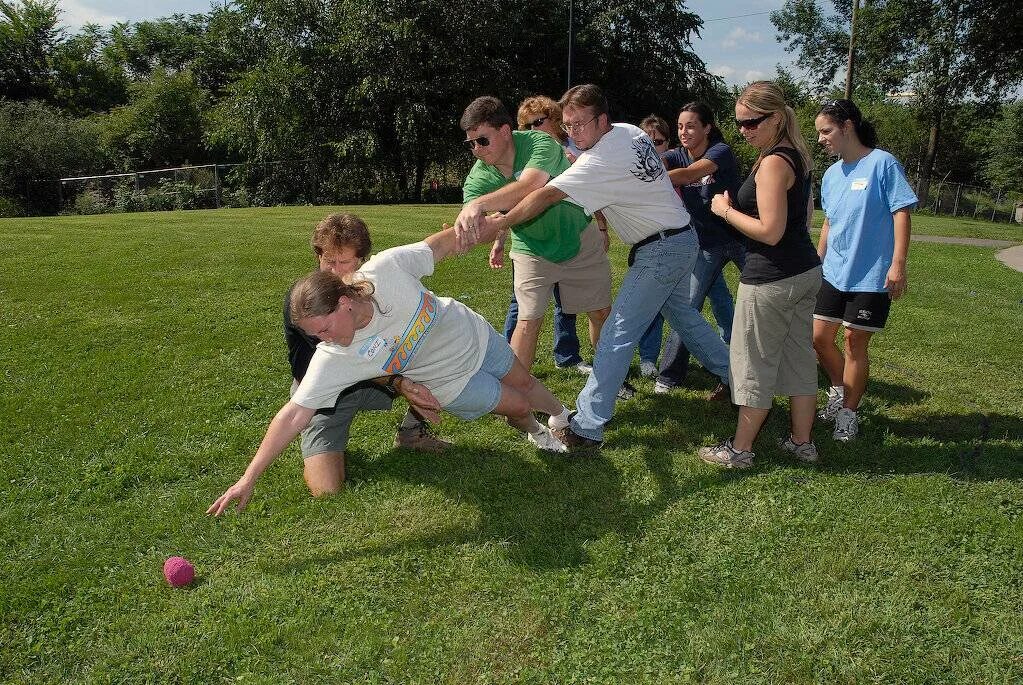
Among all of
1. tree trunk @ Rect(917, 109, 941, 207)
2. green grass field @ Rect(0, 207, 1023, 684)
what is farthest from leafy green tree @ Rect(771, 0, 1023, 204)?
green grass field @ Rect(0, 207, 1023, 684)

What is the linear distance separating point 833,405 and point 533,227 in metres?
2.33

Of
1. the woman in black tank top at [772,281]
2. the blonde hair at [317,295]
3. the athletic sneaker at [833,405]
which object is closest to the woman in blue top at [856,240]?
the athletic sneaker at [833,405]

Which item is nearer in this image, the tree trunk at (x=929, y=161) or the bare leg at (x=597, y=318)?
the bare leg at (x=597, y=318)

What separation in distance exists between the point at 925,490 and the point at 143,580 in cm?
394

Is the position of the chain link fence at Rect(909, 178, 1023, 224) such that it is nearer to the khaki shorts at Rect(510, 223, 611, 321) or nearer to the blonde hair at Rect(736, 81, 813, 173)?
the khaki shorts at Rect(510, 223, 611, 321)

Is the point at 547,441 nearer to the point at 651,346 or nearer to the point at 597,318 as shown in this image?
the point at 597,318

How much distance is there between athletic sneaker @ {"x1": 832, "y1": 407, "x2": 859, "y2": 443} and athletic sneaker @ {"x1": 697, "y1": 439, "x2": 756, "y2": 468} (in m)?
0.75

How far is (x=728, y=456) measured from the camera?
4.34 metres

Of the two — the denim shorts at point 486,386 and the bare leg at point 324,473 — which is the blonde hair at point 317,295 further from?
the bare leg at point 324,473

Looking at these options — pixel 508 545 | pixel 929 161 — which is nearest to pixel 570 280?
pixel 508 545

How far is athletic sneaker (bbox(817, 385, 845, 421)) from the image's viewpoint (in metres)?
4.99

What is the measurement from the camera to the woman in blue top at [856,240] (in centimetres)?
440

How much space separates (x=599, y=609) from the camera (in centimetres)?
314

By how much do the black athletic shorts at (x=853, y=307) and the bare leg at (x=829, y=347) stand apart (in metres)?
0.06
